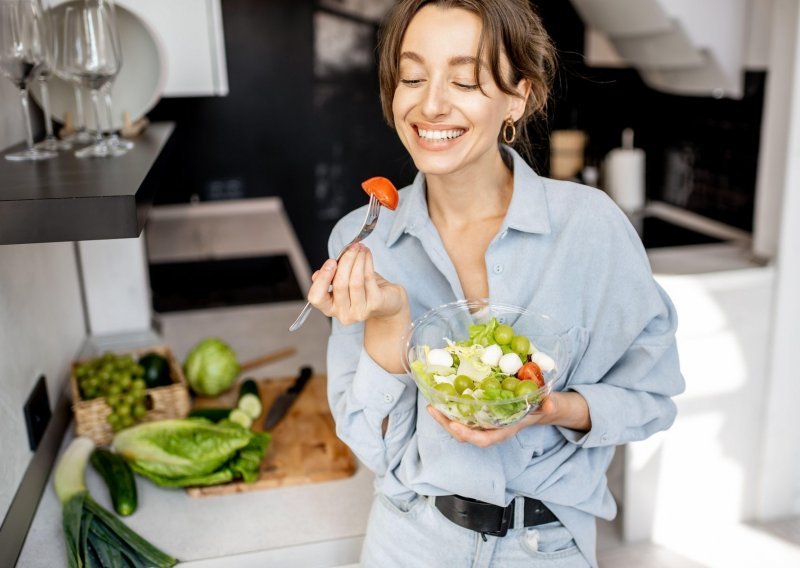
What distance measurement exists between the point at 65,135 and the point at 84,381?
21.9 inches

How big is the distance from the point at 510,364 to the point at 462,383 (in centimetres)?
7

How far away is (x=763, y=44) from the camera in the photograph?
2.66 m

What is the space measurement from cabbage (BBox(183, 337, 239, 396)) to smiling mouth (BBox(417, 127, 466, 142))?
3.06 feet

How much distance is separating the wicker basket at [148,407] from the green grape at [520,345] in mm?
915

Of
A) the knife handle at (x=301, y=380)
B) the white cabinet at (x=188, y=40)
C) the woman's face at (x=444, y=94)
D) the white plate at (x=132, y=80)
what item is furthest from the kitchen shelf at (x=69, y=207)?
the white cabinet at (x=188, y=40)

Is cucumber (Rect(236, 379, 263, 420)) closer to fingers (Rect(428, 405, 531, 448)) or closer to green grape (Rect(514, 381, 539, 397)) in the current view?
fingers (Rect(428, 405, 531, 448))

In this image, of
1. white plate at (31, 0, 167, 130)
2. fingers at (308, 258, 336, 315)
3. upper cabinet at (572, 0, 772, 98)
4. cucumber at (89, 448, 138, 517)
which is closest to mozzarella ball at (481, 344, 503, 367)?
fingers at (308, 258, 336, 315)

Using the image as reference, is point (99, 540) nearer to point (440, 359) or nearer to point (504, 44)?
point (440, 359)

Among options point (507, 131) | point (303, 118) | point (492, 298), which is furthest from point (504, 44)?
point (303, 118)

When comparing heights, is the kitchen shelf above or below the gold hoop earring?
below

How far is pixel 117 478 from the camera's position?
1.52 metres

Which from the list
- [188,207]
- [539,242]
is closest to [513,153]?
[539,242]

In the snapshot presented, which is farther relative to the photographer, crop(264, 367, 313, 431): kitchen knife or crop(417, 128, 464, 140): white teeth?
crop(264, 367, 313, 431): kitchen knife

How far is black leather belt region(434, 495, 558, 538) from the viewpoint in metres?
1.20
